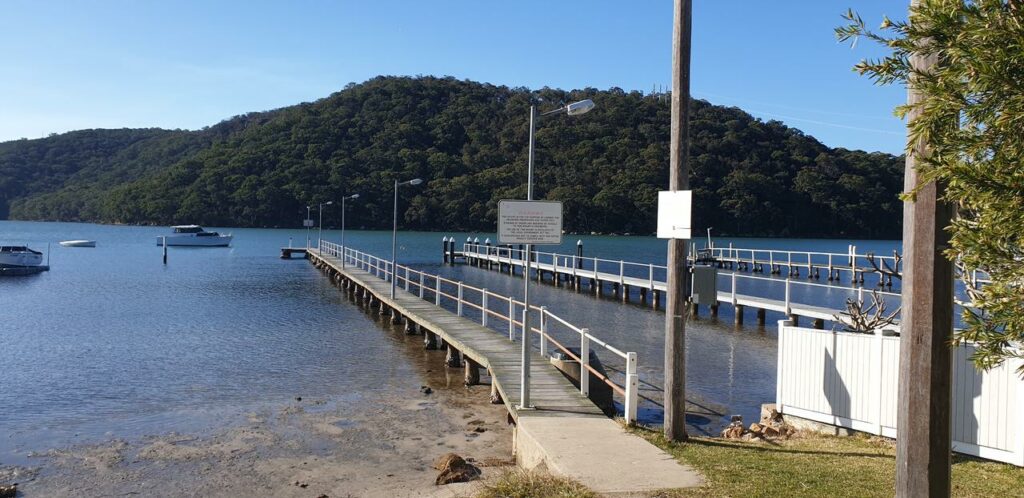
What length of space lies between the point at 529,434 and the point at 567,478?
1953 mm

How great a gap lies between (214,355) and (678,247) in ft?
50.6

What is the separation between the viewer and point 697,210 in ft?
383

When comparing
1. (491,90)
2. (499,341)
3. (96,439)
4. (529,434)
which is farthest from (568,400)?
(491,90)

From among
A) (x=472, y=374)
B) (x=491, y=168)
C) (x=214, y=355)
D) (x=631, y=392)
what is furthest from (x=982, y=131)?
(x=491, y=168)

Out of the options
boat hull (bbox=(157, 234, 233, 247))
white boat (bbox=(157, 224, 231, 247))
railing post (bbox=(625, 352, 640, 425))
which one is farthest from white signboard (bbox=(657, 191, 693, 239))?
white boat (bbox=(157, 224, 231, 247))

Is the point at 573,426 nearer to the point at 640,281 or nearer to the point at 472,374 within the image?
the point at 472,374

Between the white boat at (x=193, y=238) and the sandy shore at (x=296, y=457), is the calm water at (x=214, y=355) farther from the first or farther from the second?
the white boat at (x=193, y=238)

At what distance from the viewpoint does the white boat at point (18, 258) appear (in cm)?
5100

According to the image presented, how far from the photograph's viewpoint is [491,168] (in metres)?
132

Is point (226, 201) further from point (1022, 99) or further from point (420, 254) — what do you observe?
point (1022, 99)

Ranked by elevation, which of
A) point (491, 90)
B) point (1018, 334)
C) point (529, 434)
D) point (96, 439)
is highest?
point (491, 90)

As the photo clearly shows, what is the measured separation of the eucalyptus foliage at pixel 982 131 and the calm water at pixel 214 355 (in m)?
9.24

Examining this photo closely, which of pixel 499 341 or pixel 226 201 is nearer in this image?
pixel 499 341

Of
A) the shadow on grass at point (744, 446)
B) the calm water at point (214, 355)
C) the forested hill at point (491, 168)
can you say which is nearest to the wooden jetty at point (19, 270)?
the calm water at point (214, 355)
